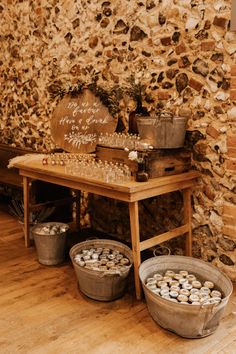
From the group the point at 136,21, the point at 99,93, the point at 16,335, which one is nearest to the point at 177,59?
the point at 136,21

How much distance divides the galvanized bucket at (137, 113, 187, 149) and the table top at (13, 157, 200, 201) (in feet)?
0.81

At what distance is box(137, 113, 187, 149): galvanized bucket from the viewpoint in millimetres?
2717

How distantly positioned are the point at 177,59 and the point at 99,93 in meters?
0.80

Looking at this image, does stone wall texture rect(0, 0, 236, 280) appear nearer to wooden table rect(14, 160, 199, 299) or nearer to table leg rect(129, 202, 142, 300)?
wooden table rect(14, 160, 199, 299)

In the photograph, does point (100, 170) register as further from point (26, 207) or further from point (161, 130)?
point (26, 207)

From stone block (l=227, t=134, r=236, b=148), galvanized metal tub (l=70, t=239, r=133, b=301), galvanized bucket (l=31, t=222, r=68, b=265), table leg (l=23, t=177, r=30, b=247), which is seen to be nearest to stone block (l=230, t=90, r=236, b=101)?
stone block (l=227, t=134, r=236, b=148)

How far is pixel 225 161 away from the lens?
282 centimetres

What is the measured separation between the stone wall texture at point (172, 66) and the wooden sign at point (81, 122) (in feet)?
0.70

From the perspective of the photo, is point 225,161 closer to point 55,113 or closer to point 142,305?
point 142,305

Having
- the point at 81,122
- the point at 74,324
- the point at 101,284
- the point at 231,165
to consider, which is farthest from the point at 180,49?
the point at 74,324

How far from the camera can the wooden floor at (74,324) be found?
7.14ft

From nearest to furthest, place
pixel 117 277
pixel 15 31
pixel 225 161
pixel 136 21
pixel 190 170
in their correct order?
pixel 117 277 < pixel 225 161 < pixel 190 170 < pixel 136 21 < pixel 15 31

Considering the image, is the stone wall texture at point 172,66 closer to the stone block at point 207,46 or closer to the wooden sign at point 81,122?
the stone block at point 207,46

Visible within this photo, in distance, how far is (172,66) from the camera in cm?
306
